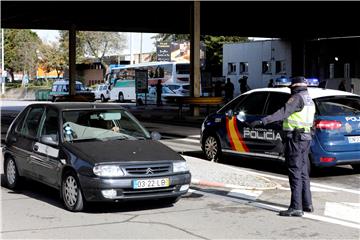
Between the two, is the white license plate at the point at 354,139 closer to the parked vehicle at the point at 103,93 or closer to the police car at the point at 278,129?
the police car at the point at 278,129

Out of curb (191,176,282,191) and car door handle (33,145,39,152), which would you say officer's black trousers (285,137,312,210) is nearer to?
curb (191,176,282,191)

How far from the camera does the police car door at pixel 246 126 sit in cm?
1144

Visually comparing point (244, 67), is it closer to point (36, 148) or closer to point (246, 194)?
point (246, 194)

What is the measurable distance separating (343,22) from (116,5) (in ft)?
56.7

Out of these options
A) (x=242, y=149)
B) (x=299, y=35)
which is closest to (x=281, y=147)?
(x=242, y=149)

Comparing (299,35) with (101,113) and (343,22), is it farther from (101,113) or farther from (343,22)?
(101,113)

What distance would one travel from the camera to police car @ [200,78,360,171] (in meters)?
10.3

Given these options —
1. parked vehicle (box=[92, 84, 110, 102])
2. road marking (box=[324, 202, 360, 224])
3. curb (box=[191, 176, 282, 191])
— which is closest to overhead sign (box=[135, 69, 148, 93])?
parked vehicle (box=[92, 84, 110, 102])

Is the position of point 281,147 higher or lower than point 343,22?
lower

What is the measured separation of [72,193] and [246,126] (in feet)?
16.1

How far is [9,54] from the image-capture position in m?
94.9

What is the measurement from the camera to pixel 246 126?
38.3 feet

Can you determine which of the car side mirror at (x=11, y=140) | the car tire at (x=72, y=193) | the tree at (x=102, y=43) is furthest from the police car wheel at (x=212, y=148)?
the tree at (x=102, y=43)

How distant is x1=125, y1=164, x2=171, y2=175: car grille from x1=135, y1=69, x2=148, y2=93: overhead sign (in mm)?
31908
